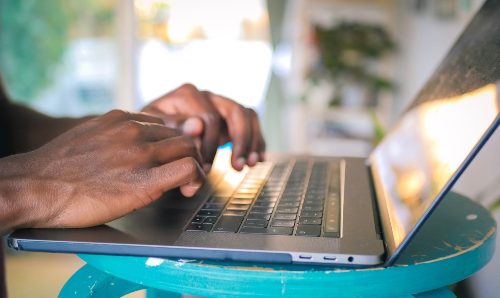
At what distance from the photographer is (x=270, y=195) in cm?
65

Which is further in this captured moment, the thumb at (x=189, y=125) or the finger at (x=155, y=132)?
the thumb at (x=189, y=125)

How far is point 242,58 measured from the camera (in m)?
3.72

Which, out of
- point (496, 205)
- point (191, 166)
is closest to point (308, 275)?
point (191, 166)

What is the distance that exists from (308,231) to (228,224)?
0.08 metres

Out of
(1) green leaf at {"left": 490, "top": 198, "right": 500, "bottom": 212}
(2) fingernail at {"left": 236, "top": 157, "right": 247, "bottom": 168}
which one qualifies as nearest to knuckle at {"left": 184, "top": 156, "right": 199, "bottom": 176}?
(2) fingernail at {"left": 236, "top": 157, "right": 247, "bottom": 168}

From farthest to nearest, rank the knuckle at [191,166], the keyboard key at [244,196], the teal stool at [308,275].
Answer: the keyboard key at [244,196], the knuckle at [191,166], the teal stool at [308,275]

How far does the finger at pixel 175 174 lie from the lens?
0.50 m

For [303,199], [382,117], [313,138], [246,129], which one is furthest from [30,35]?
[303,199]

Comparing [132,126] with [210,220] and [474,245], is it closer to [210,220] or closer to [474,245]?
[210,220]

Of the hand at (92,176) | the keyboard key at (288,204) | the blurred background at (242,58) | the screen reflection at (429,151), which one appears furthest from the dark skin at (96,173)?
the blurred background at (242,58)

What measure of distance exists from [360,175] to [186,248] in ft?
1.27

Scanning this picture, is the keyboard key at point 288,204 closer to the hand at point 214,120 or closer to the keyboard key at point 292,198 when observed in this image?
the keyboard key at point 292,198

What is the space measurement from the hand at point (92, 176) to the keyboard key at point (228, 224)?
51 millimetres

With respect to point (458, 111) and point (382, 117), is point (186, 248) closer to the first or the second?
point (458, 111)
